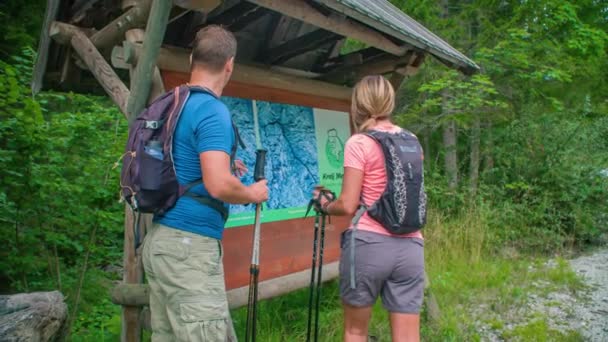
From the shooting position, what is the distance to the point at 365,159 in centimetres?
264

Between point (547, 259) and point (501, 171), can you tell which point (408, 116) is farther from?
point (547, 259)

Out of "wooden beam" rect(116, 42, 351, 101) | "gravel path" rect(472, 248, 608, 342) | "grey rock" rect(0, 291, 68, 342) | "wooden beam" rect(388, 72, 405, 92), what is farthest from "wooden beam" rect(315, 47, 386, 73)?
"grey rock" rect(0, 291, 68, 342)

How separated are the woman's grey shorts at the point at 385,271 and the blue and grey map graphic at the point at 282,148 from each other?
120 cm

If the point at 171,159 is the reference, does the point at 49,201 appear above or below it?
below

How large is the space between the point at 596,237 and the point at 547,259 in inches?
71.1

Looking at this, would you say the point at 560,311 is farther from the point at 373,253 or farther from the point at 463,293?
the point at 373,253

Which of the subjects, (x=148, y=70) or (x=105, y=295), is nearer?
(x=148, y=70)

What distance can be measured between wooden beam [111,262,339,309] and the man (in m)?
0.79

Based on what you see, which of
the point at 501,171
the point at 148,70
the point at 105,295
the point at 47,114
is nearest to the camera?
the point at 148,70

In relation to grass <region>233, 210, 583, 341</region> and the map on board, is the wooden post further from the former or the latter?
A: grass <region>233, 210, 583, 341</region>

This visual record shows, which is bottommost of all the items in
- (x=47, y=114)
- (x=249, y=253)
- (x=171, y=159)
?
(x=249, y=253)

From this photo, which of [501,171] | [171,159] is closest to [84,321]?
[171,159]

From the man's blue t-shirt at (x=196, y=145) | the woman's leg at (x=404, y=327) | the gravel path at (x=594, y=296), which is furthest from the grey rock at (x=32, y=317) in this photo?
the gravel path at (x=594, y=296)

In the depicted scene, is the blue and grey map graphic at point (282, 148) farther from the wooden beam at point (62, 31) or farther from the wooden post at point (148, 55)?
the wooden beam at point (62, 31)
